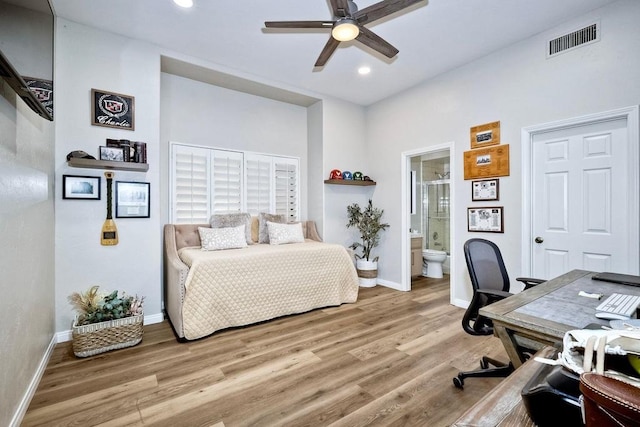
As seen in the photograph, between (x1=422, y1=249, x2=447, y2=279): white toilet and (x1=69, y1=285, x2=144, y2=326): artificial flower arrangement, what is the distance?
450 centimetres

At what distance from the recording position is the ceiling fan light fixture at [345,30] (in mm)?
2227

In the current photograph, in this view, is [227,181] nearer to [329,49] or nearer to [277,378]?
[329,49]

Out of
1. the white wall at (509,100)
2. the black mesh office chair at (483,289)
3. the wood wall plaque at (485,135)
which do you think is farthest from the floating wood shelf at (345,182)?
the black mesh office chair at (483,289)

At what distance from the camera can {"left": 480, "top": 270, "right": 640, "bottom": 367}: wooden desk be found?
1.15m

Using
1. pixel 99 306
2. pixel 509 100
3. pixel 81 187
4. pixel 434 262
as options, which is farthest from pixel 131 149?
pixel 434 262

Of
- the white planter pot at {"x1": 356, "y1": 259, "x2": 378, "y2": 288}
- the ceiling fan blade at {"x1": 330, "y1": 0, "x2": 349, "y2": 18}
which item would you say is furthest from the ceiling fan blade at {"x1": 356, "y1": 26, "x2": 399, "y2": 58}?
the white planter pot at {"x1": 356, "y1": 259, "x2": 378, "y2": 288}

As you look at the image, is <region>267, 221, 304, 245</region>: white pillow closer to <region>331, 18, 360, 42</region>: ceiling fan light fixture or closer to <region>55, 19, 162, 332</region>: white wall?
<region>55, 19, 162, 332</region>: white wall

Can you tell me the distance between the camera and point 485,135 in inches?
135

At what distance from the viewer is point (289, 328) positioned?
3.06 metres

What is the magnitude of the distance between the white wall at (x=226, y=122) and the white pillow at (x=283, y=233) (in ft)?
2.43

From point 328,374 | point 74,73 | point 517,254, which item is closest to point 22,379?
point 328,374

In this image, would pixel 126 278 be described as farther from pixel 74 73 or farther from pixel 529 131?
pixel 529 131

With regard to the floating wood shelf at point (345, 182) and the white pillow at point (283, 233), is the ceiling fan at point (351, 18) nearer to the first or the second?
the floating wood shelf at point (345, 182)

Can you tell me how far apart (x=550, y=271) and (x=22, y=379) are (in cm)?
435
